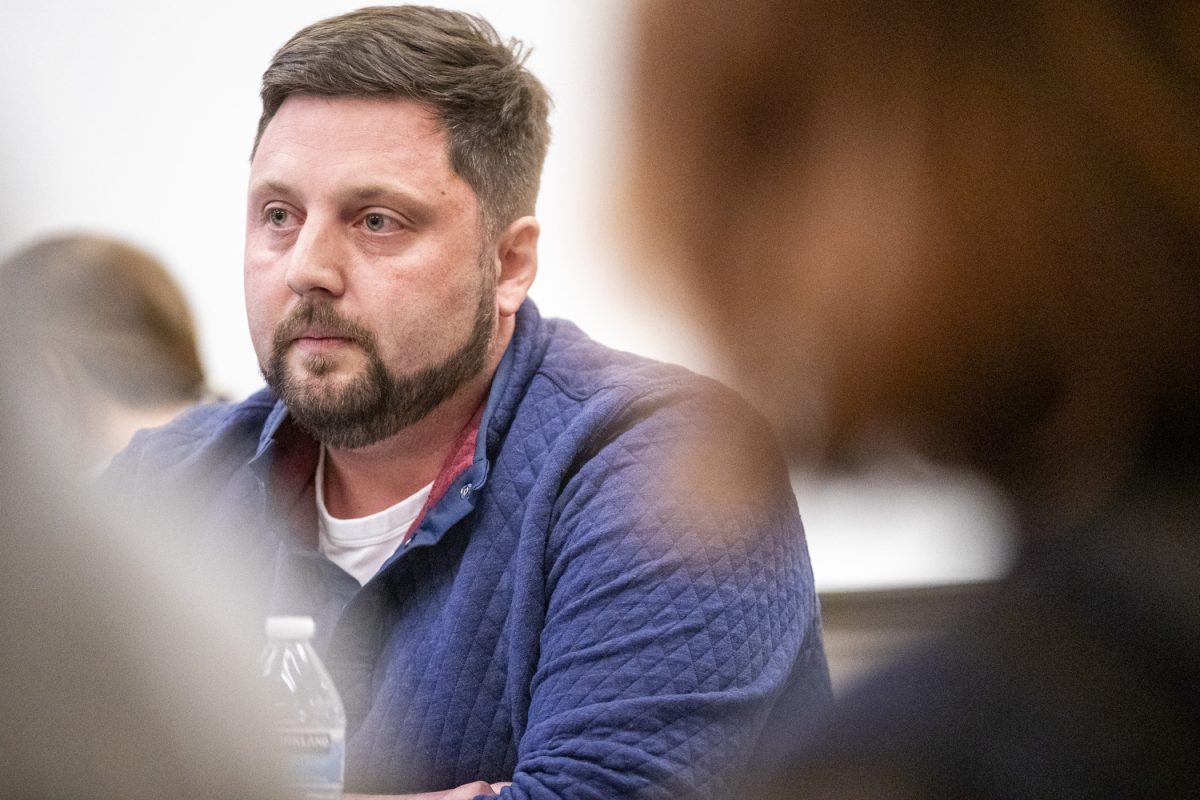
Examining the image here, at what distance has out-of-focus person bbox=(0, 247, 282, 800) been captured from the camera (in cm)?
31

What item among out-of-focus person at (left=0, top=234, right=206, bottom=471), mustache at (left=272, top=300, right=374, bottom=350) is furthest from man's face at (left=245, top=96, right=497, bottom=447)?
out-of-focus person at (left=0, top=234, right=206, bottom=471)

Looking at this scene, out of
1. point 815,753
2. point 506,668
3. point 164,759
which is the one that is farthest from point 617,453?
point 164,759

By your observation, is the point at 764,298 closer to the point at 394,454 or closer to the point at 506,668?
the point at 506,668

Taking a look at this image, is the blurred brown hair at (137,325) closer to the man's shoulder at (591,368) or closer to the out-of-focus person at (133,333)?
the out-of-focus person at (133,333)

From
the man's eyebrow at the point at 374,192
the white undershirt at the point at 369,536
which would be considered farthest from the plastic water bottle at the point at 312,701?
the man's eyebrow at the point at 374,192

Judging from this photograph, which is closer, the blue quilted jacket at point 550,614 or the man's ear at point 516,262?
the blue quilted jacket at point 550,614

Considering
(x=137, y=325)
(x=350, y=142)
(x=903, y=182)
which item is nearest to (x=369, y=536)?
(x=350, y=142)

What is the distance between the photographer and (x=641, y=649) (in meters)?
1.25

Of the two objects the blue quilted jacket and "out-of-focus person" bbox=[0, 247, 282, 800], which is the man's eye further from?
"out-of-focus person" bbox=[0, 247, 282, 800]

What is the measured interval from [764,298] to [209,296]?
6.11 feet

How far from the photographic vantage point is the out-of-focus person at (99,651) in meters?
0.31

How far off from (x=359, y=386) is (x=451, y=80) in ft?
1.28

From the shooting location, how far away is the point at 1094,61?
252 millimetres

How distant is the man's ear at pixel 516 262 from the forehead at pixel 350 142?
0.47 feet
